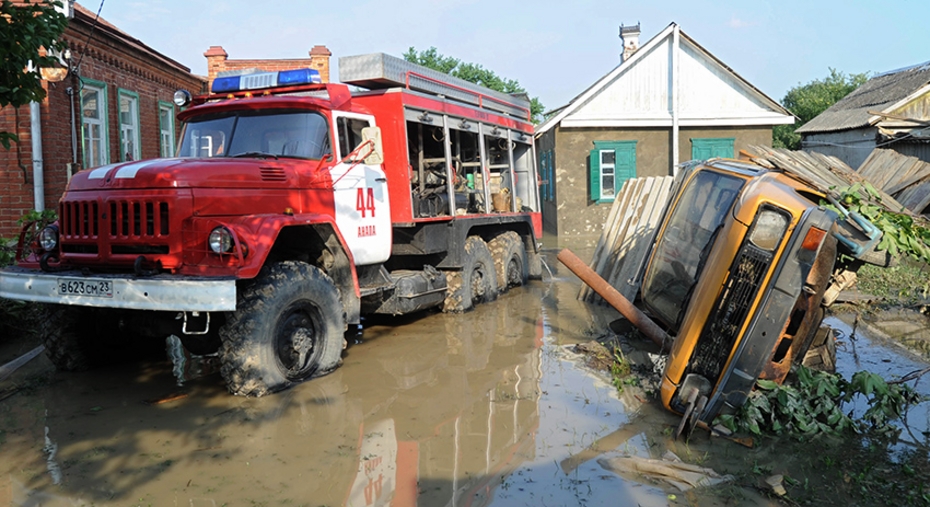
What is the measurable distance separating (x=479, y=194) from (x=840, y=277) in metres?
5.82

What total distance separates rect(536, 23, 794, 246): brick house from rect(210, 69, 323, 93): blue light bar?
43.3ft

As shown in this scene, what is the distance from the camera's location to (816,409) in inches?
193

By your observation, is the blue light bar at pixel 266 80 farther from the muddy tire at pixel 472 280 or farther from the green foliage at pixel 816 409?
the green foliage at pixel 816 409

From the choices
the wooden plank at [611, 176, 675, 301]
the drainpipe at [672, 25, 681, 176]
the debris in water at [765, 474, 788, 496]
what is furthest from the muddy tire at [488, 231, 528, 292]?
the drainpipe at [672, 25, 681, 176]

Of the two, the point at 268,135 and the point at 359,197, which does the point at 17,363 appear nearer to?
the point at 268,135

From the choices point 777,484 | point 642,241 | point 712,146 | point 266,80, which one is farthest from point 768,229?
point 712,146

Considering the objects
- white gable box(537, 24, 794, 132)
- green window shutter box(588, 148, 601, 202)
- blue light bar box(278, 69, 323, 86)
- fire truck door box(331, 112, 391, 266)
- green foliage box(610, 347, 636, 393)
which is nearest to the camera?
green foliage box(610, 347, 636, 393)

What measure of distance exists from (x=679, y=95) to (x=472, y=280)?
41.8 feet

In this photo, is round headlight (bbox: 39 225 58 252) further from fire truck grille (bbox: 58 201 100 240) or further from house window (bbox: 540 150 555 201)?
house window (bbox: 540 150 555 201)

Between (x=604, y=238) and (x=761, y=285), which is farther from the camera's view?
(x=604, y=238)

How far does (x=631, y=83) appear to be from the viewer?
20094mm

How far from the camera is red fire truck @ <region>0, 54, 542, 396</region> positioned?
18.2 ft

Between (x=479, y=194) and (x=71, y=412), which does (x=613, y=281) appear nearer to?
(x=479, y=194)

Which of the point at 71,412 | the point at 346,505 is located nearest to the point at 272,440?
the point at 346,505
